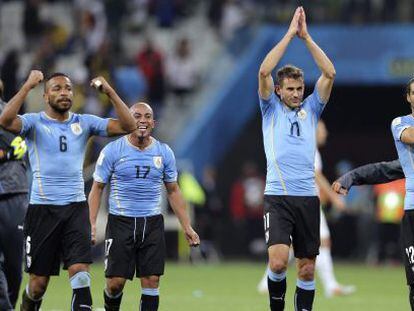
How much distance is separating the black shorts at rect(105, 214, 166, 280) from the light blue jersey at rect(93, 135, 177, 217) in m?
0.11

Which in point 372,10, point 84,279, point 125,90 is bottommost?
point 84,279

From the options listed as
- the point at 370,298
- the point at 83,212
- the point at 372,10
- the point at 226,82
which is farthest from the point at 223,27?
the point at 83,212

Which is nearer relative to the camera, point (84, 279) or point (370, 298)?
point (84, 279)

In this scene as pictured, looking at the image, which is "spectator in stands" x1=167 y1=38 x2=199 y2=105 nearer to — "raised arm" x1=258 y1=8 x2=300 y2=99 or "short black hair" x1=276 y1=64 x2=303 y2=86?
"short black hair" x1=276 y1=64 x2=303 y2=86

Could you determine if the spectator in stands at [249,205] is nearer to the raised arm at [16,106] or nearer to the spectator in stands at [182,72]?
the spectator in stands at [182,72]

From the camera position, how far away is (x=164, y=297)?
723 inches

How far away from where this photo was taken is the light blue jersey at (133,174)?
529 inches

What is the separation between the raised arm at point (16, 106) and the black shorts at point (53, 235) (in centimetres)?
88

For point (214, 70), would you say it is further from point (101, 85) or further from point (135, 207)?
point (101, 85)

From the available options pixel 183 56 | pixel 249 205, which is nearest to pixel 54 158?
pixel 183 56

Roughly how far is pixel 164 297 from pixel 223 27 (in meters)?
12.9

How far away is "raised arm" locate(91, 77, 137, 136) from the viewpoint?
12258 millimetres

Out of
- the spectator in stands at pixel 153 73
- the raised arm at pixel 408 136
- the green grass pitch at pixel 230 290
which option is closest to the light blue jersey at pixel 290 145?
the raised arm at pixel 408 136

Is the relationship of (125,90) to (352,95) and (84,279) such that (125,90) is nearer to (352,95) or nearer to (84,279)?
(352,95)
